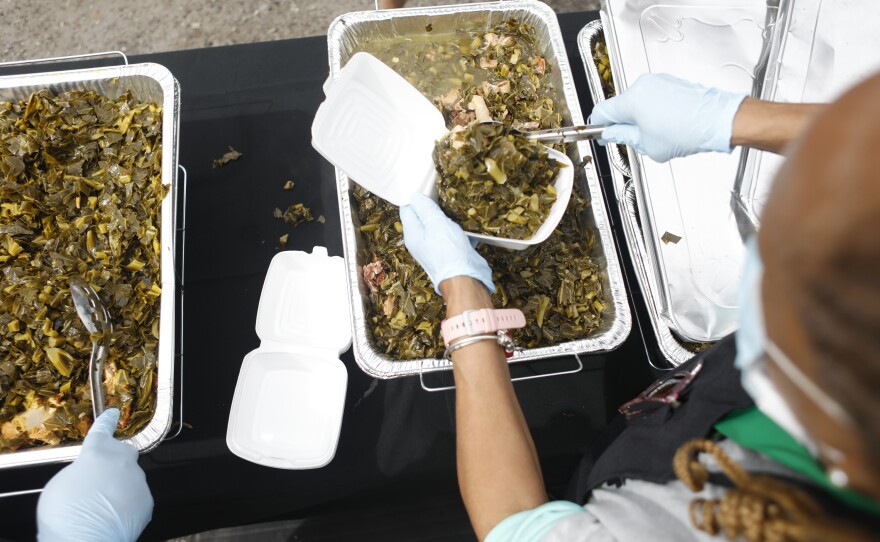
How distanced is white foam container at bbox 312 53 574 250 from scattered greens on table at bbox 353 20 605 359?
22cm

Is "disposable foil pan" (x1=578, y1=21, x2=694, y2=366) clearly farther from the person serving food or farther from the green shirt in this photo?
the green shirt

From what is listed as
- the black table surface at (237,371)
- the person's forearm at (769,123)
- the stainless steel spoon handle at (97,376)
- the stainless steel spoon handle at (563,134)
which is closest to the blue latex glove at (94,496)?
the stainless steel spoon handle at (97,376)

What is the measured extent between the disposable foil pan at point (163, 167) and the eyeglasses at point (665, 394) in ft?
5.64

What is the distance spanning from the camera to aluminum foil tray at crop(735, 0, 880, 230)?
7.00ft

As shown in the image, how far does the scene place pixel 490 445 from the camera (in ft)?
4.64

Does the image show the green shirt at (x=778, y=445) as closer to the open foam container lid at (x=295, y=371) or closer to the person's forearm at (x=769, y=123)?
the person's forearm at (x=769, y=123)

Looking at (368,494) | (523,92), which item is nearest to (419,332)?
(368,494)

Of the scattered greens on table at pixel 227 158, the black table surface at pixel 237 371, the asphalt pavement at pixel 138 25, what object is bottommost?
the black table surface at pixel 237 371

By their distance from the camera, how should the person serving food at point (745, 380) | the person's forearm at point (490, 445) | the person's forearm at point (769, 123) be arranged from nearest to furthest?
the person serving food at point (745, 380)
the person's forearm at point (490, 445)
the person's forearm at point (769, 123)

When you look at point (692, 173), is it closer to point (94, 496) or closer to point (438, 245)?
point (438, 245)

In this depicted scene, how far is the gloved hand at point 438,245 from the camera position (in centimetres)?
180

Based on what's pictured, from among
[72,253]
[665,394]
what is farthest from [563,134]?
[72,253]

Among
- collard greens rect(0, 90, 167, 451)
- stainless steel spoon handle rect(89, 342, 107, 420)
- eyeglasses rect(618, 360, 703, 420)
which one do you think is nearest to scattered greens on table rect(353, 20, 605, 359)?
eyeglasses rect(618, 360, 703, 420)

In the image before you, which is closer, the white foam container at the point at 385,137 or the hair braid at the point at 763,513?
the hair braid at the point at 763,513
